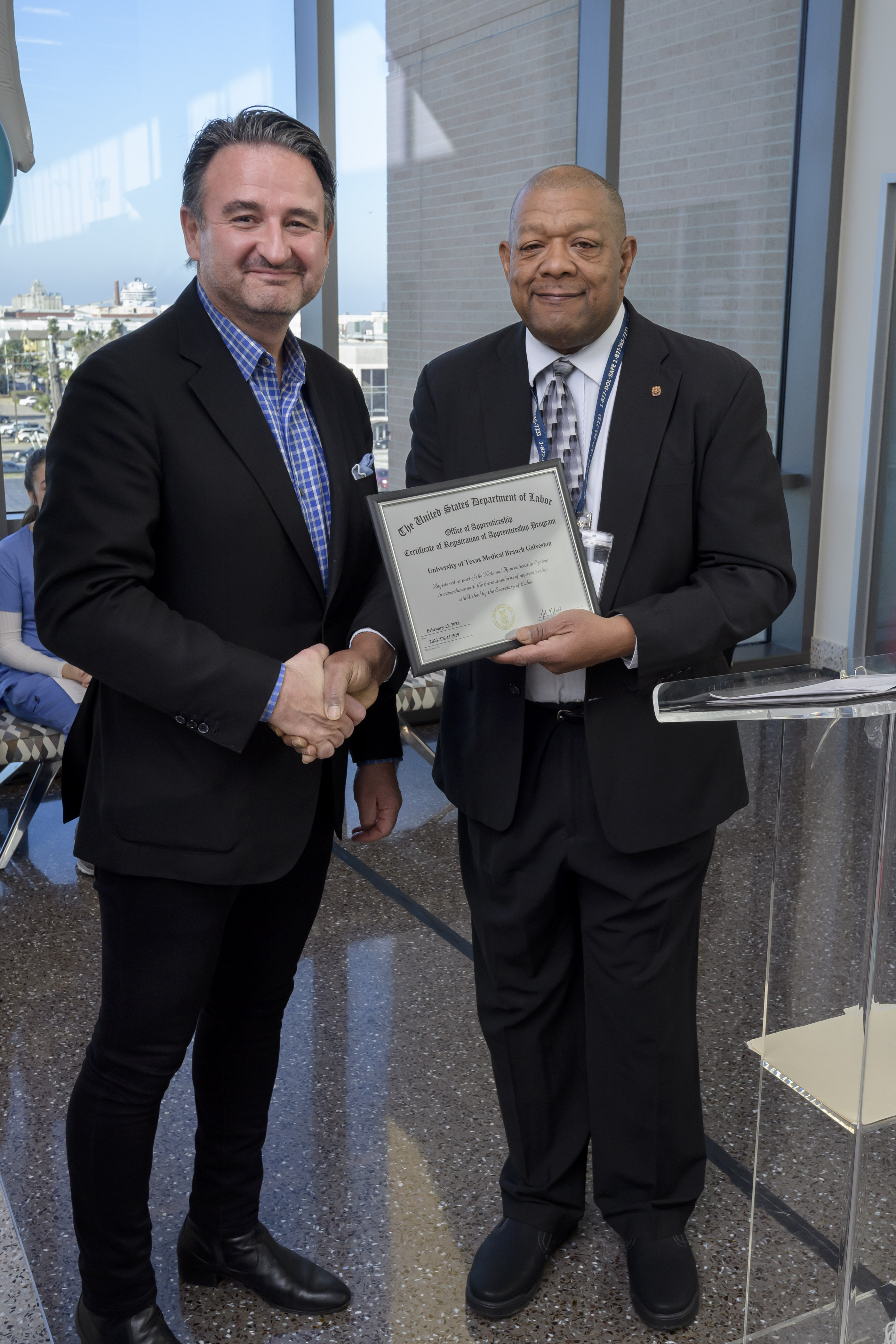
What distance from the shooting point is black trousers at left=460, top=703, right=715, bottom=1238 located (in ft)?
6.40

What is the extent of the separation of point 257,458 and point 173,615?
25 cm

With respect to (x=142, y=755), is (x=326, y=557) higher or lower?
higher

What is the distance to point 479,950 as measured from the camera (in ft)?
7.04

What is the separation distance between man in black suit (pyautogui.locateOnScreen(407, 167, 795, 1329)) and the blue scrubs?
2.25 meters

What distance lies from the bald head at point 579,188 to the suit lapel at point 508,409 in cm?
19

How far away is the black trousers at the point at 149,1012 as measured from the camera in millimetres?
1688

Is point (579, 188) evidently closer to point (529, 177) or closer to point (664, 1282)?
point (664, 1282)

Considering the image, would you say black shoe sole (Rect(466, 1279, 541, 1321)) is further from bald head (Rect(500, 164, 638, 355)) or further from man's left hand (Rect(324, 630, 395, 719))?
bald head (Rect(500, 164, 638, 355))

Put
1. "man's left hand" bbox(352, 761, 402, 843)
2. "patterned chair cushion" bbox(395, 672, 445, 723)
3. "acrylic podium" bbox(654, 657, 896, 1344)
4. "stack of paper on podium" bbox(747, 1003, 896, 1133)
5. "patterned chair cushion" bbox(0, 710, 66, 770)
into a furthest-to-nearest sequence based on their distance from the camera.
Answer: "patterned chair cushion" bbox(395, 672, 445, 723) → "patterned chair cushion" bbox(0, 710, 66, 770) → "man's left hand" bbox(352, 761, 402, 843) → "stack of paper on podium" bbox(747, 1003, 896, 1133) → "acrylic podium" bbox(654, 657, 896, 1344)

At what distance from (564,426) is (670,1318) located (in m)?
1.49

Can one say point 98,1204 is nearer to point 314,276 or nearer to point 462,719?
point 462,719

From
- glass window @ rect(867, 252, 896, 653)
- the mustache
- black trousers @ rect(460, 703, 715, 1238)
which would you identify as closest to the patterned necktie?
black trousers @ rect(460, 703, 715, 1238)

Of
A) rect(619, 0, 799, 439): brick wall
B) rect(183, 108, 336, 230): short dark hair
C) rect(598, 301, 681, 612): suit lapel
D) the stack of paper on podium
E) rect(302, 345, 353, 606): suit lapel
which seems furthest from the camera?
rect(619, 0, 799, 439): brick wall

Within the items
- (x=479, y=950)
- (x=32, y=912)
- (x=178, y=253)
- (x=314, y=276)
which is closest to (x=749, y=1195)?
(x=479, y=950)
